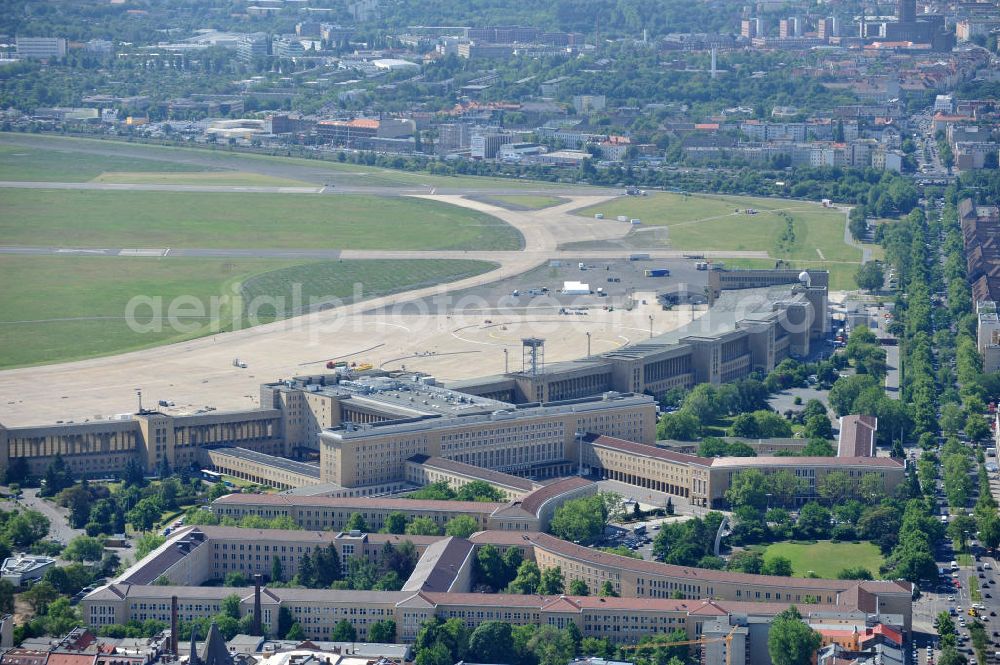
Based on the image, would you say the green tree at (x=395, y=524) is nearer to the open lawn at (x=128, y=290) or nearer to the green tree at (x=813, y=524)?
the green tree at (x=813, y=524)

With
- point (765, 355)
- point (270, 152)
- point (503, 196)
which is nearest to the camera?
point (765, 355)

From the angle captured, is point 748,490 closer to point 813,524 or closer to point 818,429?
point 813,524

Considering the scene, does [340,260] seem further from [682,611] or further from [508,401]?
[682,611]

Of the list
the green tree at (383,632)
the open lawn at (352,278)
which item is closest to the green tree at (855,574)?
the green tree at (383,632)

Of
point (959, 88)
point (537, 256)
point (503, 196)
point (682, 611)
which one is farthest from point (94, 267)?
point (959, 88)

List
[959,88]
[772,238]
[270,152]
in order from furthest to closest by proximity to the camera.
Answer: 1. [959,88]
2. [270,152]
3. [772,238]

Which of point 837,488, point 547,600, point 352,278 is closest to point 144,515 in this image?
point 547,600
